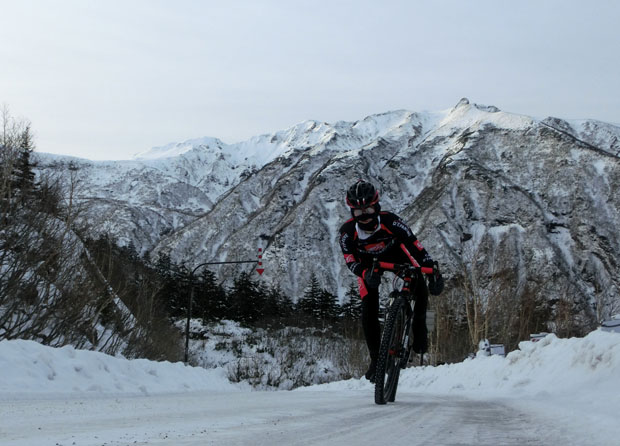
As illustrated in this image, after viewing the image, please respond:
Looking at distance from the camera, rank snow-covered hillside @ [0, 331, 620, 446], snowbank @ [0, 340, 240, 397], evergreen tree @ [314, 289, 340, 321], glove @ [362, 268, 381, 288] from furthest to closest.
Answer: evergreen tree @ [314, 289, 340, 321] < snowbank @ [0, 340, 240, 397] < glove @ [362, 268, 381, 288] < snow-covered hillside @ [0, 331, 620, 446]

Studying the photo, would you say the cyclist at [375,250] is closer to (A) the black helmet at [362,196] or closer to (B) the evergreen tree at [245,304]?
Result: (A) the black helmet at [362,196]

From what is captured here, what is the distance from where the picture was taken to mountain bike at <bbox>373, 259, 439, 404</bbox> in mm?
6559

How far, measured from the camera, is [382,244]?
7176 mm

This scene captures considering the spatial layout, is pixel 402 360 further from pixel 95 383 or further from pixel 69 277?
pixel 69 277

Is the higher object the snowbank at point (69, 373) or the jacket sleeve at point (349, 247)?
the jacket sleeve at point (349, 247)

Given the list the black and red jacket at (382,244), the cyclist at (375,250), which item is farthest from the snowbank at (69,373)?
the black and red jacket at (382,244)

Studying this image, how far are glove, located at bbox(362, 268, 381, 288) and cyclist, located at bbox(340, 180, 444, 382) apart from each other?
26mm

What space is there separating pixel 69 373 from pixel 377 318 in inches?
196

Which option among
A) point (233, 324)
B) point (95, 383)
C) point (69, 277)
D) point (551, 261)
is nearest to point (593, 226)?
point (551, 261)

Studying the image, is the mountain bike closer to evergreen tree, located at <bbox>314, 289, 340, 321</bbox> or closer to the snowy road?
the snowy road

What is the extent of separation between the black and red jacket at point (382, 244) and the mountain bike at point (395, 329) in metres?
0.20

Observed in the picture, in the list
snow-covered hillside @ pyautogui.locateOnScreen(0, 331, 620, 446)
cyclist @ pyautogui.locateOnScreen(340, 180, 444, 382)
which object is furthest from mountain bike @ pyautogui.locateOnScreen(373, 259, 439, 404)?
snow-covered hillside @ pyautogui.locateOnScreen(0, 331, 620, 446)

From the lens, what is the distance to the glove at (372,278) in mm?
A: 6719

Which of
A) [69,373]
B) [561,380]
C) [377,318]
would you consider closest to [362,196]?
[377,318]
